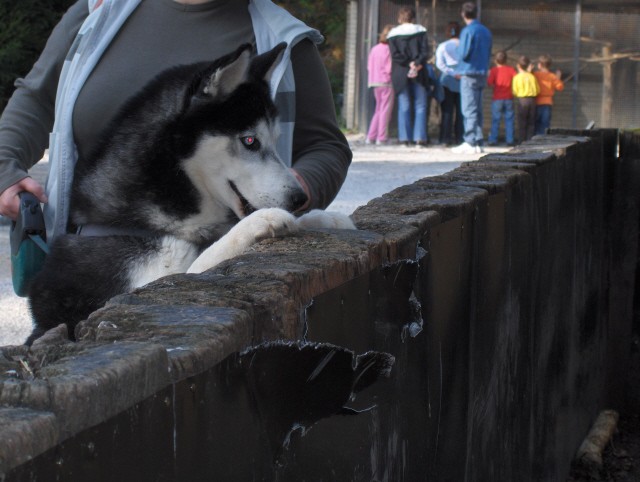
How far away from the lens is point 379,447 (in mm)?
2336

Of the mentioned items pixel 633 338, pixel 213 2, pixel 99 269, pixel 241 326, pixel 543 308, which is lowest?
pixel 633 338

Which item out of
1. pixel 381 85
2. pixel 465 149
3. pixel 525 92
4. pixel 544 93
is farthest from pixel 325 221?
pixel 544 93

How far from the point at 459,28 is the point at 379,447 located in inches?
743

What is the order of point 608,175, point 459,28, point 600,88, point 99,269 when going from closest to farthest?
point 99,269
point 608,175
point 459,28
point 600,88

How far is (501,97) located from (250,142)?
17547 millimetres

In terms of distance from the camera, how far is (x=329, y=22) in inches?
1181

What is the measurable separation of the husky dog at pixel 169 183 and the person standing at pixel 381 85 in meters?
16.3

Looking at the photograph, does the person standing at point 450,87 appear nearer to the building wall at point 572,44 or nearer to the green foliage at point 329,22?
the building wall at point 572,44

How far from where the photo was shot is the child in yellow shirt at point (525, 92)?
20125 millimetres

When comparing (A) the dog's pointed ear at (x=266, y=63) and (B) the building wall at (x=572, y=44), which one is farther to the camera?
(B) the building wall at (x=572, y=44)

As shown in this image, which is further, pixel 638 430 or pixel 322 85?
pixel 638 430

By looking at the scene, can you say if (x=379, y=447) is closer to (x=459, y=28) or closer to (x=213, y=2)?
(x=213, y=2)

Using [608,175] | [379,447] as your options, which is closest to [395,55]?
[608,175]

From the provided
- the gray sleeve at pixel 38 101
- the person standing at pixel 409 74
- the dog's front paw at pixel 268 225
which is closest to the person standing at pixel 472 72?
→ the person standing at pixel 409 74
